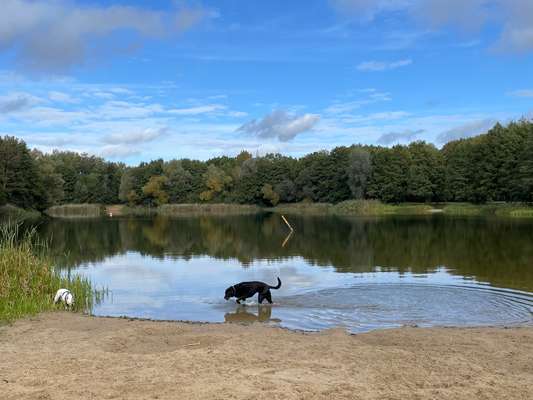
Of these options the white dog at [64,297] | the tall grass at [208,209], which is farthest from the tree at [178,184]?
the white dog at [64,297]

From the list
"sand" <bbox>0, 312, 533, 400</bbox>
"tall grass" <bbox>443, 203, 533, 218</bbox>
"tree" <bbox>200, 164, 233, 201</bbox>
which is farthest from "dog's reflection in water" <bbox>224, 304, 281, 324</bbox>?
"tree" <bbox>200, 164, 233, 201</bbox>

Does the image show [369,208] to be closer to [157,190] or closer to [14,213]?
[157,190]

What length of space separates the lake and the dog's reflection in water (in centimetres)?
3

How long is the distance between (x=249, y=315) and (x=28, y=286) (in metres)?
6.15

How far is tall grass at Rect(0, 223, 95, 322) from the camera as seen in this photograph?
14.2 metres

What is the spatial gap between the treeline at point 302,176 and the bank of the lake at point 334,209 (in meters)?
2.44

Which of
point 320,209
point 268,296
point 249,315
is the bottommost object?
point 249,315

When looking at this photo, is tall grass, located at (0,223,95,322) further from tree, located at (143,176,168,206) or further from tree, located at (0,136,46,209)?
tree, located at (143,176,168,206)

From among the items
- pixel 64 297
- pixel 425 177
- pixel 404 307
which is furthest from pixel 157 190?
pixel 404 307

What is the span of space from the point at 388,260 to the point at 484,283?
8.22m

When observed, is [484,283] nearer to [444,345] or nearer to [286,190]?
[444,345]

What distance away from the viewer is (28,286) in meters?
15.6

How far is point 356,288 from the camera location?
1864cm

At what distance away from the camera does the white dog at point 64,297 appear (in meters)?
15.1
